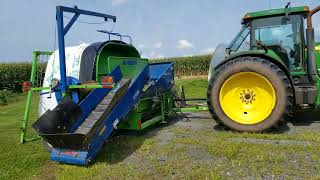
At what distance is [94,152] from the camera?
4883 mm

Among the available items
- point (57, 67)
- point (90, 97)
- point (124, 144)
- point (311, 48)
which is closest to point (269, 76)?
point (311, 48)

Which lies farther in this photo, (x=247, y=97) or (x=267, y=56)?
(x=247, y=97)

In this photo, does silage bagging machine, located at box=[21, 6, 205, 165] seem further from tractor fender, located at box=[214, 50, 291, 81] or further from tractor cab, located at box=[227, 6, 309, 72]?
tractor cab, located at box=[227, 6, 309, 72]

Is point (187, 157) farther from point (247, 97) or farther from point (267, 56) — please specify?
point (267, 56)

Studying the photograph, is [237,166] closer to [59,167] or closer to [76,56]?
[59,167]

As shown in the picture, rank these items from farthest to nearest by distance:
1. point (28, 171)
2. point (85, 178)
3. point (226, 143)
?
point (226, 143)
point (28, 171)
point (85, 178)

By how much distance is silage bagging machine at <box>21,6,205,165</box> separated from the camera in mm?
4930

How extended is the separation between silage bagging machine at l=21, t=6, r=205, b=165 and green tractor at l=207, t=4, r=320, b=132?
1.32 meters

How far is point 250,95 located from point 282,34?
132 centimetres

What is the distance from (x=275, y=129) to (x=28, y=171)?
3983mm

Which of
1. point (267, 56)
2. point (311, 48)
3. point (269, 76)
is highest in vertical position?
point (311, 48)

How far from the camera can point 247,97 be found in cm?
646

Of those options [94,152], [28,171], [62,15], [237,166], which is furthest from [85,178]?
[62,15]

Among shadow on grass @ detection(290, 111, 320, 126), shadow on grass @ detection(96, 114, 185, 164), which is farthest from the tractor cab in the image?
shadow on grass @ detection(96, 114, 185, 164)
